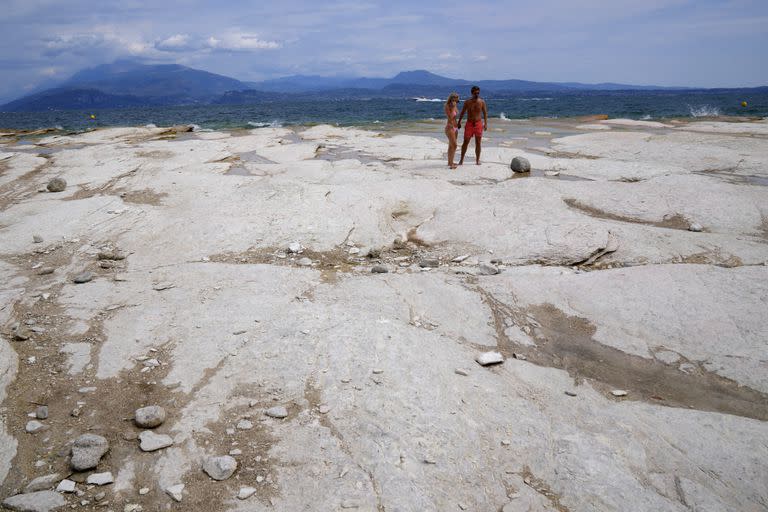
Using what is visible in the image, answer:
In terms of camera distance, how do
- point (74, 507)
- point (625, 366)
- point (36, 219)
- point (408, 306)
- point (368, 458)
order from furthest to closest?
point (36, 219), point (408, 306), point (625, 366), point (368, 458), point (74, 507)

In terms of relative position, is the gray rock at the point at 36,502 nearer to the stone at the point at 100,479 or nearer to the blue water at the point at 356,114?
the stone at the point at 100,479

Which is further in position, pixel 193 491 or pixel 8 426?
pixel 8 426

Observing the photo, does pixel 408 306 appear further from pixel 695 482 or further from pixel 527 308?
pixel 695 482

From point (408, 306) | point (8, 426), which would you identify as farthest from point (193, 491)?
point (408, 306)

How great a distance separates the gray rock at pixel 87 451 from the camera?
266cm

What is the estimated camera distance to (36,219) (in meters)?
6.86

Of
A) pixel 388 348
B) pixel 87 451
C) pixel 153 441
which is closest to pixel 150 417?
pixel 153 441

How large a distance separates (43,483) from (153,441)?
61 centimetres

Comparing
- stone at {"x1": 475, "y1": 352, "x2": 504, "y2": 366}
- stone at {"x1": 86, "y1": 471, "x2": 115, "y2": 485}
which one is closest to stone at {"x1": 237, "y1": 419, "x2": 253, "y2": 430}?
stone at {"x1": 86, "y1": 471, "x2": 115, "y2": 485}

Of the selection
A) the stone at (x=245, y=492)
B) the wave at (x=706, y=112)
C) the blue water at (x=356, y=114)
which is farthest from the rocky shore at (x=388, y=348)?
the wave at (x=706, y=112)

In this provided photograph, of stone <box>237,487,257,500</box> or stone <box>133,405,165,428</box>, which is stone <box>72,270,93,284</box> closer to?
stone <box>133,405,165,428</box>

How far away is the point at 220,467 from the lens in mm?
2652

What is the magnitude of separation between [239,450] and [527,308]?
10.5 feet

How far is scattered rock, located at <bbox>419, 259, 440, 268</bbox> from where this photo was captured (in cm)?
560
